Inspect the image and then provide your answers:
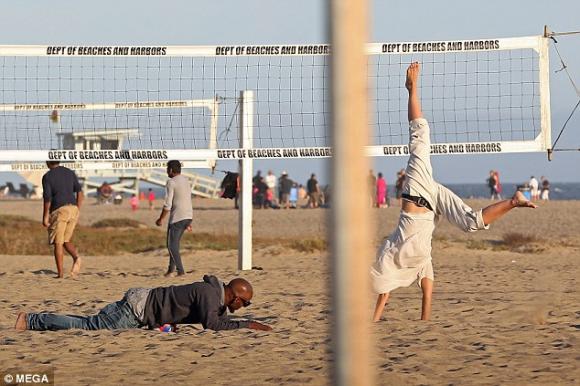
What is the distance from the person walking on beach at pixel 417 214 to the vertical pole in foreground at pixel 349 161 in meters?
5.36

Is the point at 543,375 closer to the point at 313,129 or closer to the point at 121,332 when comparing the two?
Answer: the point at 121,332

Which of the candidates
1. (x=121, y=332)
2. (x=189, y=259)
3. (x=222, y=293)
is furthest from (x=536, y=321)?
(x=189, y=259)

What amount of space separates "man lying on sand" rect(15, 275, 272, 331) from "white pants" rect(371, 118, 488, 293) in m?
0.93

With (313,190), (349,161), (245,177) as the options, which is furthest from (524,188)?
(349,161)

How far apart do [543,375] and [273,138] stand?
7.83 m

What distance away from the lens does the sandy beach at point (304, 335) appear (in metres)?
6.29

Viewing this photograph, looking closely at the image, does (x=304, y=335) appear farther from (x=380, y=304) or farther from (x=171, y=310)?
(x=171, y=310)

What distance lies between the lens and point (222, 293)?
25.5 ft

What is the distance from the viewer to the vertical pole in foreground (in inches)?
104

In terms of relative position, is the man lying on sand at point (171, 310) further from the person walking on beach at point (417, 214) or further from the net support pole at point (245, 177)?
the net support pole at point (245, 177)

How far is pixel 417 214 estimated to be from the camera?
808 centimetres

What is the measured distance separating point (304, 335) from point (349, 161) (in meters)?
5.34

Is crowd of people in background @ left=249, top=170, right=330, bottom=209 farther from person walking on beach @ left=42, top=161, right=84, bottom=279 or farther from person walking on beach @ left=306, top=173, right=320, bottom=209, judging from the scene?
person walking on beach @ left=42, top=161, right=84, bottom=279

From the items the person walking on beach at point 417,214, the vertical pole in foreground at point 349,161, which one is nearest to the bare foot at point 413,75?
the person walking on beach at point 417,214
